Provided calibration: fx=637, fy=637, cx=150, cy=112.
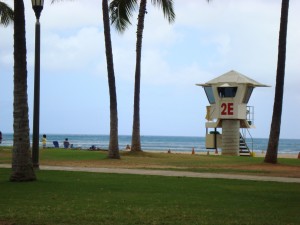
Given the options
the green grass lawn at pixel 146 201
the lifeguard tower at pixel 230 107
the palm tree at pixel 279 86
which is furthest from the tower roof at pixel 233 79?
the green grass lawn at pixel 146 201

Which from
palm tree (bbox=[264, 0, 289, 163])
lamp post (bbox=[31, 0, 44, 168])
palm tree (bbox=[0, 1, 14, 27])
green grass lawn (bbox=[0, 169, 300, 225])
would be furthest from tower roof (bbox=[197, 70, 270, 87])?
green grass lawn (bbox=[0, 169, 300, 225])

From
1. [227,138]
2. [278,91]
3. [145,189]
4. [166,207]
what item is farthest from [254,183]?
[227,138]

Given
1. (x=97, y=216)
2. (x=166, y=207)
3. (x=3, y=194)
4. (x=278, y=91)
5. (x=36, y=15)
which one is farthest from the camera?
(x=278, y=91)

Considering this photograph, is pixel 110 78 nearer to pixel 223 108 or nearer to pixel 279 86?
pixel 279 86

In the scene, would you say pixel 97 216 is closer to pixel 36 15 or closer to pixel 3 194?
pixel 3 194

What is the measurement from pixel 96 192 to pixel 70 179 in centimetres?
334

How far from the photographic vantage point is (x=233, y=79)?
4356 centimetres

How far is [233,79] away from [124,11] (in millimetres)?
14727

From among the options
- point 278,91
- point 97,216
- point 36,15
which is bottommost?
point 97,216

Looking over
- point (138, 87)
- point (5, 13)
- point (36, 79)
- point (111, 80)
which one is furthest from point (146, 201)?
point (5, 13)

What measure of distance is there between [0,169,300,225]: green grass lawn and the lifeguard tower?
25.3 meters

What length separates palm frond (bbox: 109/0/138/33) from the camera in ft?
100

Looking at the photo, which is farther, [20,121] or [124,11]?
[124,11]

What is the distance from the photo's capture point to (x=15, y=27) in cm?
1645
